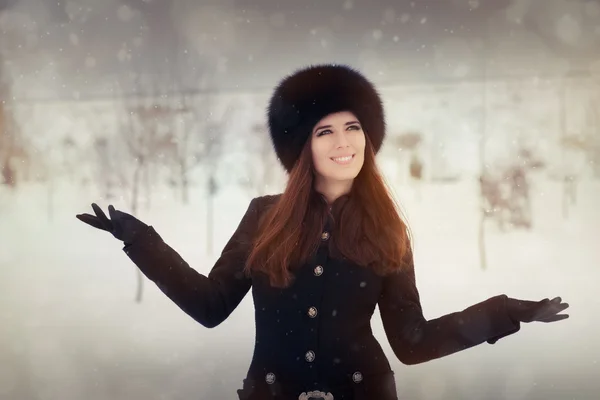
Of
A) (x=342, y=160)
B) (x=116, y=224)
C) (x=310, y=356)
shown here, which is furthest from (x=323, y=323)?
(x=116, y=224)

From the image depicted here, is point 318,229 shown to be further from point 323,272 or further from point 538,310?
point 538,310

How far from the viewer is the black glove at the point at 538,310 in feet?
3.68

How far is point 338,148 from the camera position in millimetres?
1298

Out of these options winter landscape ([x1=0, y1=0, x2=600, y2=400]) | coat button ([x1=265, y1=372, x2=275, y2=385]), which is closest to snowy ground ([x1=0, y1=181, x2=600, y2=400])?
winter landscape ([x1=0, y1=0, x2=600, y2=400])

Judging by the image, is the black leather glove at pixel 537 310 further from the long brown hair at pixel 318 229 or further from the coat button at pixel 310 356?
the coat button at pixel 310 356

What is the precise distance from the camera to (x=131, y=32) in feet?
7.43

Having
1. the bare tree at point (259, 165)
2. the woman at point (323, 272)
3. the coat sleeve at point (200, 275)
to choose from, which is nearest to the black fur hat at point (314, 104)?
the woman at point (323, 272)

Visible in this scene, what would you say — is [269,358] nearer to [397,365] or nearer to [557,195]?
[397,365]

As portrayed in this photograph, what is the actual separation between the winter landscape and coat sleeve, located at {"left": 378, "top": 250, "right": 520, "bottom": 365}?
971 mm

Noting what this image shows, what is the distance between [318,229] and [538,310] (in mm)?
452

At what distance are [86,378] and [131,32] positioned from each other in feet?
4.23

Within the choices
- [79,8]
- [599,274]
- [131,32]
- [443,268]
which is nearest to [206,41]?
[131,32]

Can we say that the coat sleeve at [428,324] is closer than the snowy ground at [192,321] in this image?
Yes

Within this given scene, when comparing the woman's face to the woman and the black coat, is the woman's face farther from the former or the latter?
the black coat
